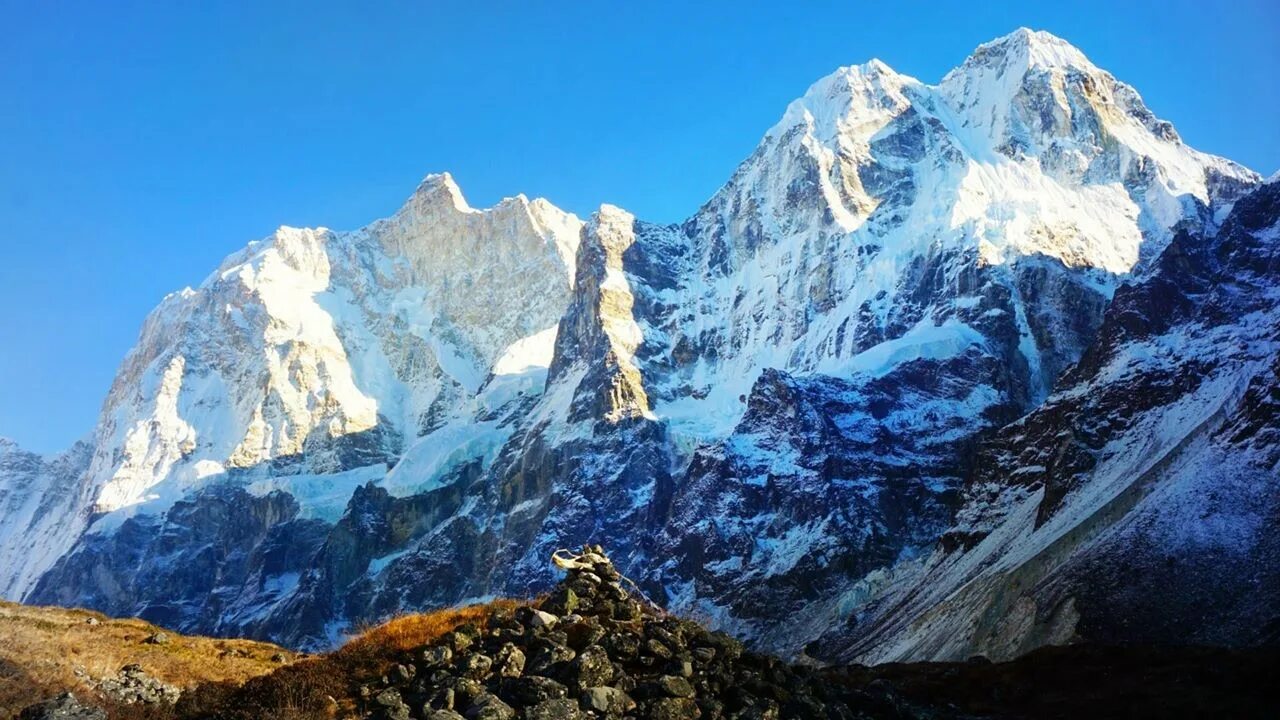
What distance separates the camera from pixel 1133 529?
127875 mm

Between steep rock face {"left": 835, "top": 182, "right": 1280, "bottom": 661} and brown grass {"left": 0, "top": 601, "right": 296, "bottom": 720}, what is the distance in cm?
8644

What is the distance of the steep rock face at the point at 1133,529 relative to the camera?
111625mm

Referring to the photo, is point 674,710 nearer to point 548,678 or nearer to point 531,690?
point 548,678

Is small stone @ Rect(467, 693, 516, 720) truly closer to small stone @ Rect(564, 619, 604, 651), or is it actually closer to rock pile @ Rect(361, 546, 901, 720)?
rock pile @ Rect(361, 546, 901, 720)

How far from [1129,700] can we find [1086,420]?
479 ft

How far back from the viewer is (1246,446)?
433 ft

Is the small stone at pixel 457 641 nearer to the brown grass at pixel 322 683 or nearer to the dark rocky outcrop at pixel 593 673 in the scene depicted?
the dark rocky outcrop at pixel 593 673

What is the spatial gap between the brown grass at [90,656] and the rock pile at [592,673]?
20.5ft

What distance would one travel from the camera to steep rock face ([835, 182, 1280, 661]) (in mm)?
111625

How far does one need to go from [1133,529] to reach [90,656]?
12055 centimetres

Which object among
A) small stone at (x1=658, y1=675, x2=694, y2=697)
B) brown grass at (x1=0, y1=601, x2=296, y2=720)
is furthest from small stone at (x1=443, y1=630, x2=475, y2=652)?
brown grass at (x1=0, y1=601, x2=296, y2=720)

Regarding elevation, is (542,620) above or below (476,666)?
above

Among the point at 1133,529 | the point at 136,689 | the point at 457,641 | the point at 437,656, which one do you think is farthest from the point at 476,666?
the point at 1133,529

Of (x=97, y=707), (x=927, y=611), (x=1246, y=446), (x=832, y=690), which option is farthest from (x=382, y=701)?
(x=927, y=611)
